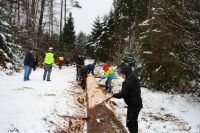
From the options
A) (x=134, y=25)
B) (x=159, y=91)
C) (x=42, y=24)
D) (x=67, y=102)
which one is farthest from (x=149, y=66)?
(x=134, y=25)

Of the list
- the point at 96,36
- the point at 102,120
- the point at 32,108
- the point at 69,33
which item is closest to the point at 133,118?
the point at 102,120

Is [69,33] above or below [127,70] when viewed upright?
above

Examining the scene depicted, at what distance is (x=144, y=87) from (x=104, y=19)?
98.4 feet

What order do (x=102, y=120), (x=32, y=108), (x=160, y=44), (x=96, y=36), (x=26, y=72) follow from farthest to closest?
1. (x=96, y=36)
2. (x=26, y=72)
3. (x=160, y=44)
4. (x=32, y=108)
5. (x=102, y=120)

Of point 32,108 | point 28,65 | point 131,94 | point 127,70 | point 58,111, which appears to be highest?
point 127,70

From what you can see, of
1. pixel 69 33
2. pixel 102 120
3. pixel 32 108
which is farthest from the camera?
pixel 69 33

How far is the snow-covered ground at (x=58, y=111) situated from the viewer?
8430 millimetres

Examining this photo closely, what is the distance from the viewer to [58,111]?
1042 centimetres

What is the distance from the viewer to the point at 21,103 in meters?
10.5

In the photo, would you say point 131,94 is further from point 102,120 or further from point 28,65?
point 28,65

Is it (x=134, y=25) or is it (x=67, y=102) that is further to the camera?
(x=134, y=25)

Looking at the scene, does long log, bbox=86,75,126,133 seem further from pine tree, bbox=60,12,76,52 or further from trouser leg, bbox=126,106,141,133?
pine tree, bbox=60,12,76,52

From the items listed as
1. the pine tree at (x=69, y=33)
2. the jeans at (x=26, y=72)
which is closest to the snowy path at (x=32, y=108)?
the jeans at (x=26, y=72)

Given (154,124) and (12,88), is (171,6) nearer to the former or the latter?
(154,124)
